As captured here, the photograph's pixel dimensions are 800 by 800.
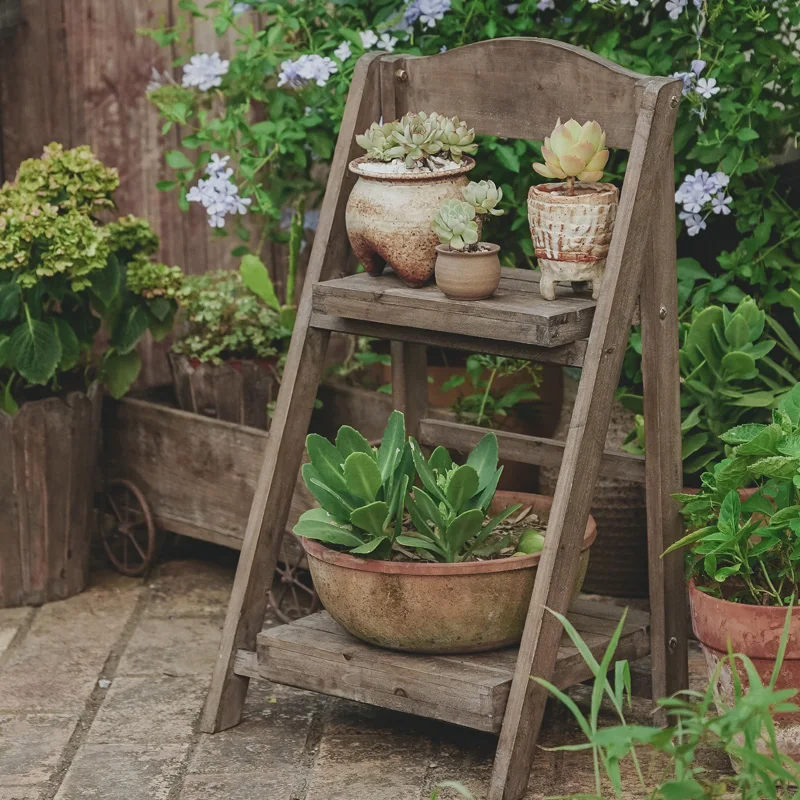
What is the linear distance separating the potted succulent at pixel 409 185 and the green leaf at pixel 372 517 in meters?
0.50

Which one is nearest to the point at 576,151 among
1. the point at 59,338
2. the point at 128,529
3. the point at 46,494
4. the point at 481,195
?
the point at 481,195

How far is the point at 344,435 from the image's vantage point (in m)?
2.98

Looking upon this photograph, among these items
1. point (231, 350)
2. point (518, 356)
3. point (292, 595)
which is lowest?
point (292, 595)

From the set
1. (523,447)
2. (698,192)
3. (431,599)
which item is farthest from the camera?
(698,192)

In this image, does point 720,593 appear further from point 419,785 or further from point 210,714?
point 210,714

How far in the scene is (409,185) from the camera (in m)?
2.92

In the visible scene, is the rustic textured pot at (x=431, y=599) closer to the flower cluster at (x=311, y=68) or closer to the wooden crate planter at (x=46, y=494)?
the wooden crate planter at (x=46, y=494)

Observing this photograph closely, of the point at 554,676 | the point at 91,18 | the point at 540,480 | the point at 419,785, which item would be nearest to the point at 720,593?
the point at 554,676

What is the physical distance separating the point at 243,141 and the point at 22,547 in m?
1.37

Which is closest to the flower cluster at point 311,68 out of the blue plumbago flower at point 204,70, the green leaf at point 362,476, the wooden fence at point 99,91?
the blue plumbago flower at point 204,70

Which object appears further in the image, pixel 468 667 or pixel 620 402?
pixel 620 402

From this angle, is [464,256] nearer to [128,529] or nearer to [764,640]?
[764,640]

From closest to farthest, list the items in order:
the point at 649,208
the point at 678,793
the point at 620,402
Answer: the point at 678,793, the point at 649,208, the point at 620,402

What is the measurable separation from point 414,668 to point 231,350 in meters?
1.58
